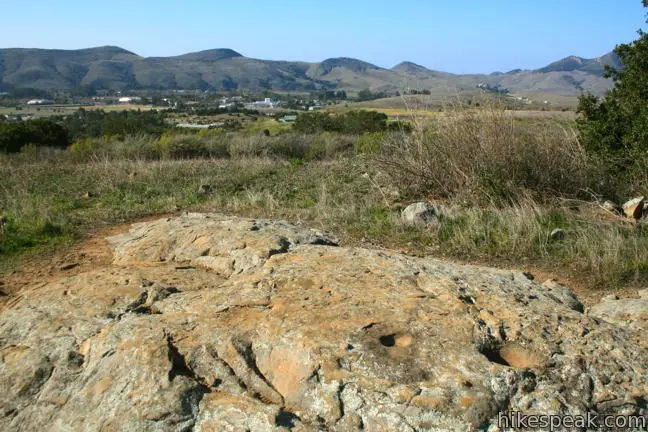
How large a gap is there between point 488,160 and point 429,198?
3.24ft

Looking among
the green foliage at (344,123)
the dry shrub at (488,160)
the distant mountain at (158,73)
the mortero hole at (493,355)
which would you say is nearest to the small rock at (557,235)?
the dry shrub at (488,160)

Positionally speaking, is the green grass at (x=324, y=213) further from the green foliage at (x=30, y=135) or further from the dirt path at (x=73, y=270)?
the green foliage at (x=30, y=135)

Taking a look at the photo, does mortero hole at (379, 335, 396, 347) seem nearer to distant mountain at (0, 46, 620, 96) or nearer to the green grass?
the green grass

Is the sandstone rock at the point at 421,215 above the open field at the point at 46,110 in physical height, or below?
above

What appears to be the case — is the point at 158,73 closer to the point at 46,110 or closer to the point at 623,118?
the point at 46,110

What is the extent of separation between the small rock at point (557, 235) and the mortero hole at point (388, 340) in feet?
12.7

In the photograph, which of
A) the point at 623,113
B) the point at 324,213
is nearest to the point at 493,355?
the point at 324,213

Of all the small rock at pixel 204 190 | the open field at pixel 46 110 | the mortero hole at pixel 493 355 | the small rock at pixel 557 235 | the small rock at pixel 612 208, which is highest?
the mortero hole at pixel 493 355

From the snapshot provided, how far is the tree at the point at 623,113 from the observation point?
308 inches

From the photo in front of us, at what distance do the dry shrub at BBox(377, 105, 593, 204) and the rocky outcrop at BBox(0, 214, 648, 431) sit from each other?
13.0ft

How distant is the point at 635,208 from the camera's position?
22.9 ft

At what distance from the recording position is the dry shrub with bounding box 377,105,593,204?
7.52 metres

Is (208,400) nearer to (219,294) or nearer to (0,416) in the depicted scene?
(219,294)

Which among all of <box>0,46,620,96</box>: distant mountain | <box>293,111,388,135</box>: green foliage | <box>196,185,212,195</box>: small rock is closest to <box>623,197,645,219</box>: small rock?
<box>196,185,212,195</box>: small rock
